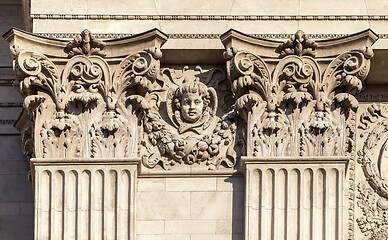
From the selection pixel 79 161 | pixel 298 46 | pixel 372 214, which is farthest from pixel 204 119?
pixel 372 214

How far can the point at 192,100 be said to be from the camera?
38500 millimetres

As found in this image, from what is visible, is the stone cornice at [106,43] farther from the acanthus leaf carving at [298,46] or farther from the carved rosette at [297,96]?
the acanthus leaf carving at [298,46]

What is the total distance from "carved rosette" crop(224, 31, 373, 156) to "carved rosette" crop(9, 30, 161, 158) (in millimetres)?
1828

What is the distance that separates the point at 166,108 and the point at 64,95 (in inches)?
78.5

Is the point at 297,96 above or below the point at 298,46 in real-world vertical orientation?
below

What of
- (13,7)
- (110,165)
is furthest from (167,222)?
(13,7)

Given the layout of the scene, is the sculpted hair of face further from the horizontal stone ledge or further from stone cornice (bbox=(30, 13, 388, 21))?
the horizontal stone ledge

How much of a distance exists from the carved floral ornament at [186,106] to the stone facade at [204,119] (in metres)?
0.03

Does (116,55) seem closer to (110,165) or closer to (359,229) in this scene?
(110,165)

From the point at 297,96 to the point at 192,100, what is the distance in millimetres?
2025

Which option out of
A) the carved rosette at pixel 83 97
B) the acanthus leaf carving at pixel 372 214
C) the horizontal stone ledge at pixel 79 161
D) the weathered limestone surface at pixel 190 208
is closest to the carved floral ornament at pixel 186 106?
the carved rosette at pixel 83 97

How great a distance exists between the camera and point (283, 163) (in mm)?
37812

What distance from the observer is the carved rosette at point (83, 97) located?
38.0 m

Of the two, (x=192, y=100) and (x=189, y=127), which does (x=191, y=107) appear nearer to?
(x=192, y=100)
